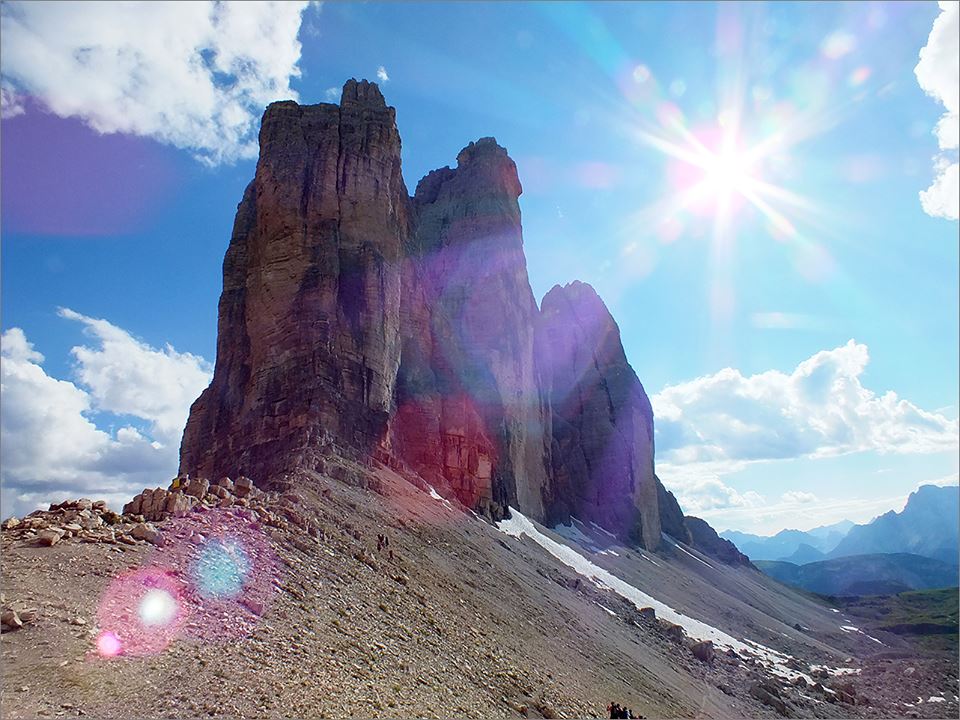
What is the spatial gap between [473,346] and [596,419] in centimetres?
3327

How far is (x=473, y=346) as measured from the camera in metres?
81.8

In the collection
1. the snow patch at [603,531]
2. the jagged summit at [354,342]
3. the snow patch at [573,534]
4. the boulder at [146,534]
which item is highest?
the jagged summit at [354,342]

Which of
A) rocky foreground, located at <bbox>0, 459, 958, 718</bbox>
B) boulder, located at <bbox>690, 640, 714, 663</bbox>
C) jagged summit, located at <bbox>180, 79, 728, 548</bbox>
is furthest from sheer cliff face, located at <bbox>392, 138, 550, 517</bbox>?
boulder, located at <bbox>690, 640, 714, 663</bbox>

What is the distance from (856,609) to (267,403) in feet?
418

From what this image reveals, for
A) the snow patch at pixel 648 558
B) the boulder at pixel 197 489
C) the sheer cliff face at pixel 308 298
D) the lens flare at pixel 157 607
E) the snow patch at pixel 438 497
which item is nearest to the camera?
the lens flare at pixel 157 607

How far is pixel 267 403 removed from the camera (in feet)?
151

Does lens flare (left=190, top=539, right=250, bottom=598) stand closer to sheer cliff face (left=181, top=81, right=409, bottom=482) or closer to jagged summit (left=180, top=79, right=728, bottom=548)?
jagged summit (left=180, top=79, right=728, bottom=548)

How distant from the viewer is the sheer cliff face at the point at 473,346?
57.5 metres

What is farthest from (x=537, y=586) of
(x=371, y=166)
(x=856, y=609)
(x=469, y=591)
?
(x=856, y=609)

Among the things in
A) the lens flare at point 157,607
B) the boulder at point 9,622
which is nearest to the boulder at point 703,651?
the lens flare at point 157,607

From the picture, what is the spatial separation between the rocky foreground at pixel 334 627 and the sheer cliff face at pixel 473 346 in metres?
13.1

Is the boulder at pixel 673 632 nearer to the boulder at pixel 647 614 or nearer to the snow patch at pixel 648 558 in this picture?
the boulder at pixel 647 614

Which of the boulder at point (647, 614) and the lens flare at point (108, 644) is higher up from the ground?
the lens flare at point (108, 644)

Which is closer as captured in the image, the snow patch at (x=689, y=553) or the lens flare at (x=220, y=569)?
the lens flare at (x=220, y=569)
